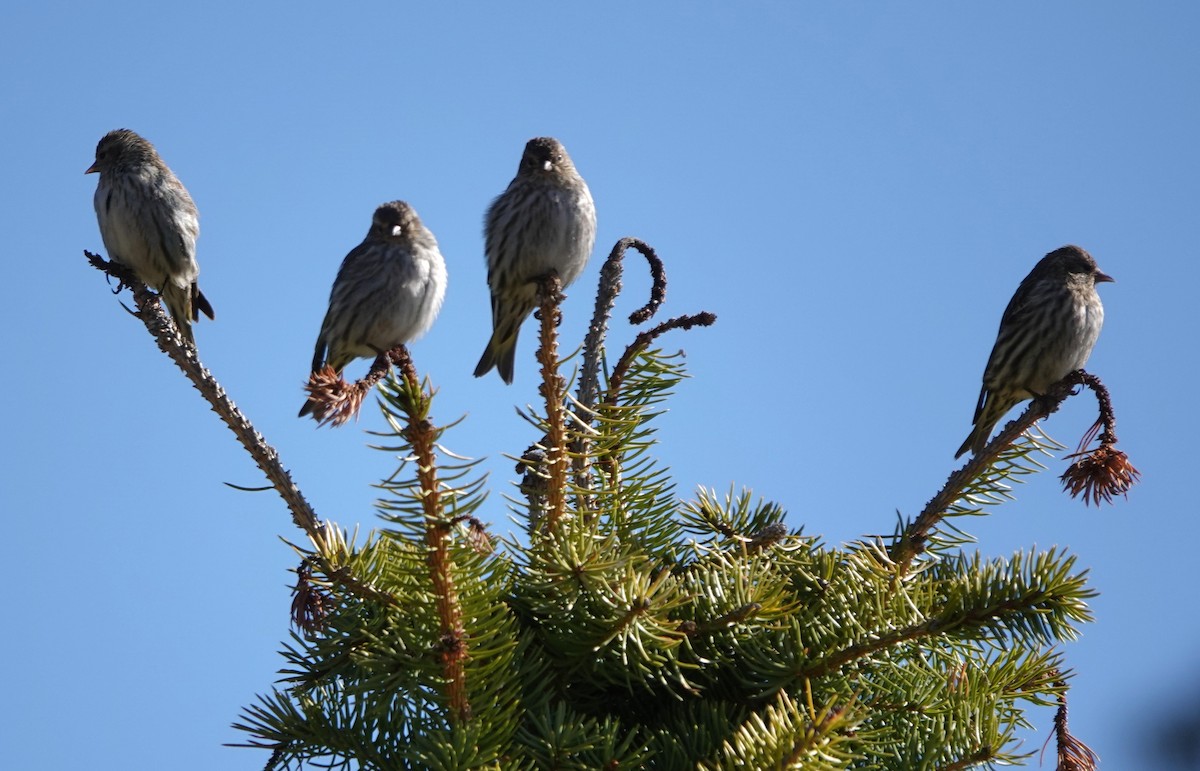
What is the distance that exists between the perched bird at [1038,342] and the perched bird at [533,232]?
2.43 metres

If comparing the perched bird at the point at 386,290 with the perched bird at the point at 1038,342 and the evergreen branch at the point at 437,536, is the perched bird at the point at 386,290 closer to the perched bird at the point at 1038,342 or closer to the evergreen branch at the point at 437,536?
the perched bird at the point at 1038,342

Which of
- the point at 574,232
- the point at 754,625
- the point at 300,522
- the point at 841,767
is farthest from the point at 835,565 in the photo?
the point at 574,232

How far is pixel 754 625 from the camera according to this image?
92.5 inches

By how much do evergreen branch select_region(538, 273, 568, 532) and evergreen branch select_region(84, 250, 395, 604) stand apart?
0.43 m

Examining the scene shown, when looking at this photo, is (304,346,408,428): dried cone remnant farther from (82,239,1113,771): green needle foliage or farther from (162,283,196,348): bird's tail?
(162,283,196,348): bird's tail

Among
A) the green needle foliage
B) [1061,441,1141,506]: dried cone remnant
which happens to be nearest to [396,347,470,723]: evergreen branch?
the green needle foliage

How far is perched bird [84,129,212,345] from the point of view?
21.4ft

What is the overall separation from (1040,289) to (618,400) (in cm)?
435

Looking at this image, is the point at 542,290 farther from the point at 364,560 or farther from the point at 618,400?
the point at 364,560

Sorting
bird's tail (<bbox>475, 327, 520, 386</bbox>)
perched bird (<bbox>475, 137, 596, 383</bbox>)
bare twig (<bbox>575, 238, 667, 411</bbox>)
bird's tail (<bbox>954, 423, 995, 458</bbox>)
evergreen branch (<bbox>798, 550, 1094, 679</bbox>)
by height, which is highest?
perched bird (<bbox>475, 137, 596, 383</bbox>)

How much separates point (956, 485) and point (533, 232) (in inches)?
163

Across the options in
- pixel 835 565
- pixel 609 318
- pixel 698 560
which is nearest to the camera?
pixel 835 565

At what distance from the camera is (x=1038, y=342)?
6.28 meters

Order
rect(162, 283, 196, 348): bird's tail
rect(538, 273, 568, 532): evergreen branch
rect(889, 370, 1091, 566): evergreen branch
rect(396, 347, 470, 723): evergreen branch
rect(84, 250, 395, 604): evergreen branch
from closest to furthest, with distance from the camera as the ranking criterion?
rect(396, 347, 470, 723): evergreen branch
rect(84, 250, 395, 604): evergreen branch
rect(538, 273, 568, 532): evergreen branch
rect(889, 370, 1091, 566): evergreen branch
rect(162, 283, 196, 348): bird's tail
